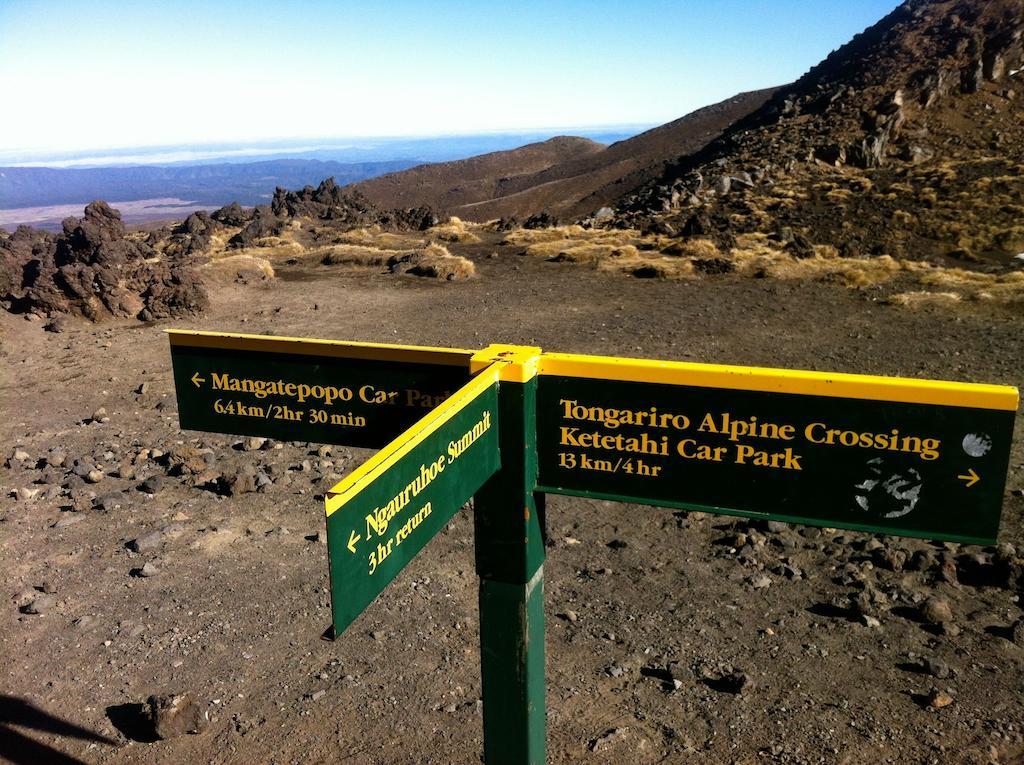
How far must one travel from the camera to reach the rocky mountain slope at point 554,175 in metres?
48.4

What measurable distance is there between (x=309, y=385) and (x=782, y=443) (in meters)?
1.69

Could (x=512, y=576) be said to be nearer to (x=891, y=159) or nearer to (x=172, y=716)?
(x=172, y=716)

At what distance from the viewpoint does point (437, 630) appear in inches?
237

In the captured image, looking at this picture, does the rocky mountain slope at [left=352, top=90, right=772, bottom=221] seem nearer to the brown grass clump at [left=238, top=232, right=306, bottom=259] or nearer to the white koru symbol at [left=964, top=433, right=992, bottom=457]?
the brown grass clump at [left=238, top=232, right=306, bottom=259]

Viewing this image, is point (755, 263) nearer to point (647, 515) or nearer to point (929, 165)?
point (647, 515)

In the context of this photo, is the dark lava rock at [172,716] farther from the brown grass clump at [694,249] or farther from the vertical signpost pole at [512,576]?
the brown grass clump at [694,249]

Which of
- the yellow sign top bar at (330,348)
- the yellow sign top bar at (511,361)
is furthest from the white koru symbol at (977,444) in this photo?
the yellow sign top bar at (330,348)

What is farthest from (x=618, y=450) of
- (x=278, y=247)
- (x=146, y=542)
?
(x=278, y=247)

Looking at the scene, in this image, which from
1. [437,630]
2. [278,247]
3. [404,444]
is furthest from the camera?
[278,247]

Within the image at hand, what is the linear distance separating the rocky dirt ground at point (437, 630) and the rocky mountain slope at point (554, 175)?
30796mm

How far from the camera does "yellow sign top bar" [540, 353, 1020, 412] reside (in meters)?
2.25

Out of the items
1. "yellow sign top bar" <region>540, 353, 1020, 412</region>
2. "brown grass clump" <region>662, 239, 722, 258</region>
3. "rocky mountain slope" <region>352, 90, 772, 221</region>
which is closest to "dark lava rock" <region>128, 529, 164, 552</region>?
"yellow sign top bar" <region>540, 353, 1020, 412</region>

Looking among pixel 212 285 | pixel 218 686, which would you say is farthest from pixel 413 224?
pixel 218 686

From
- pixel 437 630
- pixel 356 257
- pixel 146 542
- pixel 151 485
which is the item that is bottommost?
pixel 437 630
